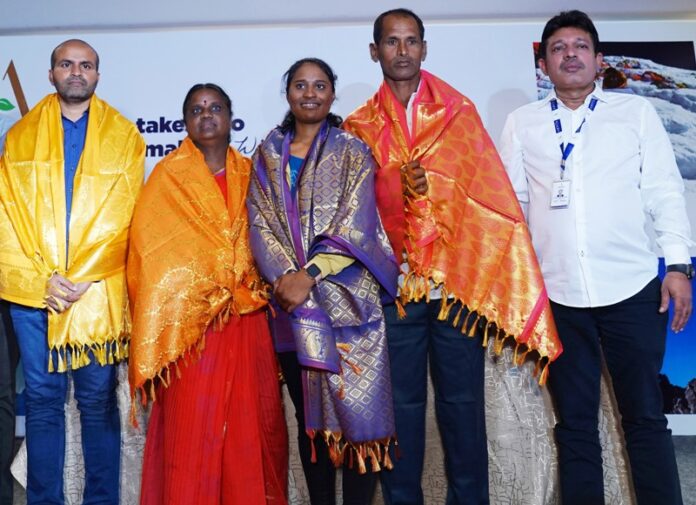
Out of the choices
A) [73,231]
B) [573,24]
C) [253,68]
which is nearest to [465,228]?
[573,24]

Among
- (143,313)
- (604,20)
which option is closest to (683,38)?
(604,20)

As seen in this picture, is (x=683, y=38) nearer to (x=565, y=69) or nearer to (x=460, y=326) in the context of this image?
(x=565, y=69)

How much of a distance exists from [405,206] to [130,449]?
148 cm

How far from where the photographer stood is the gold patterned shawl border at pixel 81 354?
7.55ft

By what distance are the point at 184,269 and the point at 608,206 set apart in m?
1.41

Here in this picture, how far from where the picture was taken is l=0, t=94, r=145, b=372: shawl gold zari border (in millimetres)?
2311

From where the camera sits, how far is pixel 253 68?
3.64m

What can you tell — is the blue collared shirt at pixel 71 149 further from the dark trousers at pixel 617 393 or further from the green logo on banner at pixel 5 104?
the dark trousers at pixel 617 393

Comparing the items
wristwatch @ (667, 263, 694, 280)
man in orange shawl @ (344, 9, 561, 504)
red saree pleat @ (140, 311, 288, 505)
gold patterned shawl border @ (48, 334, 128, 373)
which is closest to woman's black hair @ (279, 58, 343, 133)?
man in orange shawl @ (344, 9, 561, 504)

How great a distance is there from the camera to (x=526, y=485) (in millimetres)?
2531

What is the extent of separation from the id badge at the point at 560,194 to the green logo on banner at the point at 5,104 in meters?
2.93

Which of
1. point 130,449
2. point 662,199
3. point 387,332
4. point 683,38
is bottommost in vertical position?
point 130,449

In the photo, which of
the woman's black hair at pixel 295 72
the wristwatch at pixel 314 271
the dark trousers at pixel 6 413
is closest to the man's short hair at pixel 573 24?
the woman's black hair at pixel 295 72

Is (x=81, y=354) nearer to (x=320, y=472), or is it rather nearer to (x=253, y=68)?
(x=320, y=472)
